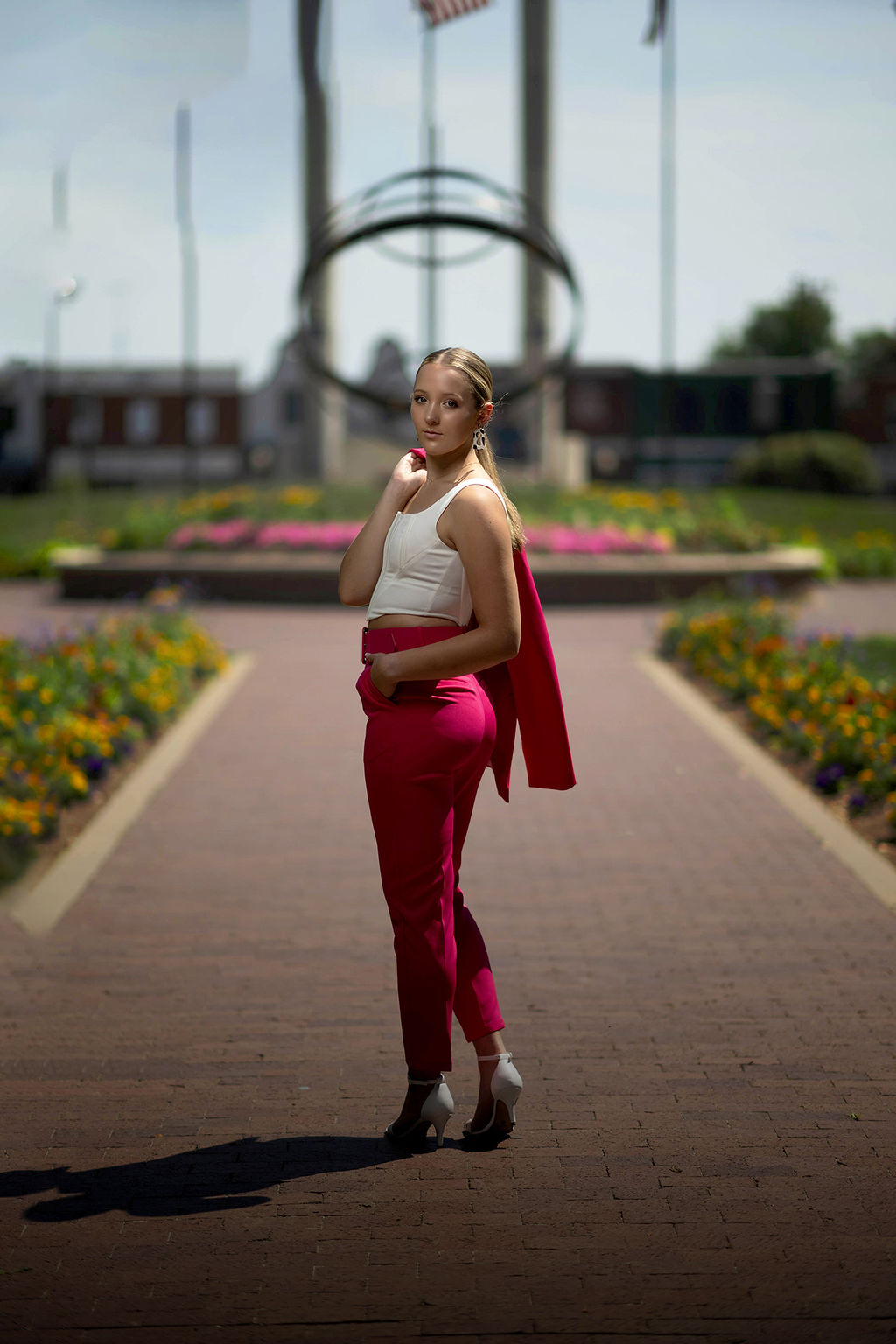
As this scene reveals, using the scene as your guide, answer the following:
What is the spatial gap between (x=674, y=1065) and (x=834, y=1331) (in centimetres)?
147

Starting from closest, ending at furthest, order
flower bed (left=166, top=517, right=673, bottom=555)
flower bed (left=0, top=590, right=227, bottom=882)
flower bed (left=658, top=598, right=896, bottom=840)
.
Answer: flower bed (left=0, top=590, right=227, bottom=882) → flower bed (left=658, top=598, right=896, bottom=840) → flower bed (left=166, top=517, right=673, bottom=555)

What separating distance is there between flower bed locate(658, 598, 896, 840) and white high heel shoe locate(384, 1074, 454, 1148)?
3.72m

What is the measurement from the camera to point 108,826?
23.9 ft

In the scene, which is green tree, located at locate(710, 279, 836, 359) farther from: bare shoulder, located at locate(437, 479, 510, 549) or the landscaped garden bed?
bare shoulder, located at locate(437, 479, 510, 549)

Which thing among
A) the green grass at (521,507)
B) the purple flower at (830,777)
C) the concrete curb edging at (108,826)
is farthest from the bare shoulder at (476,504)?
the green grass at (521,507)

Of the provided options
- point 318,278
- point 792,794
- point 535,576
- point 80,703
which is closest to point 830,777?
point 792,794

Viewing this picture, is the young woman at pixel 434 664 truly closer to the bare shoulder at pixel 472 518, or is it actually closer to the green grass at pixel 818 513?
the bare shoulder at pixel 472 518

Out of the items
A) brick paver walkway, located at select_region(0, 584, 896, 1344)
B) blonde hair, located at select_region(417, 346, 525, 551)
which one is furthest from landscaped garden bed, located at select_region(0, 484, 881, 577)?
blonde hair, located at select_region(417, 346, 525, 551)

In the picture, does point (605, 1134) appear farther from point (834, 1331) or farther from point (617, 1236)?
point (834, 1331)

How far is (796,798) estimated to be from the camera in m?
7.84

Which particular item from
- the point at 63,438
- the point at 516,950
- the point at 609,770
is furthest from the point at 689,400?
the point at 516,950

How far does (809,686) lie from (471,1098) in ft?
19.3

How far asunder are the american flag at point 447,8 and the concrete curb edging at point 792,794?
8089 millimetres

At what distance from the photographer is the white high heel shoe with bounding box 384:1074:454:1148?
3.72 m
